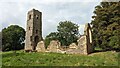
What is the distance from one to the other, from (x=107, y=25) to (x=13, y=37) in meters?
37.0

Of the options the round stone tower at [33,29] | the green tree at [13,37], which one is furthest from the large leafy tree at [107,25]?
the green tree at [13,37]

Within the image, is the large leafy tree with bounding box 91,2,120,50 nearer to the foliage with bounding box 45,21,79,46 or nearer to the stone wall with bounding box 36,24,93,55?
the stone wall with bounding box 36,24,93,55

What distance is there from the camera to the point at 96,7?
124ft

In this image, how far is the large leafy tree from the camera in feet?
104

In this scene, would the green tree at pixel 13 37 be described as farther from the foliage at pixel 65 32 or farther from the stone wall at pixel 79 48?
the stone wall at pixel 79 48

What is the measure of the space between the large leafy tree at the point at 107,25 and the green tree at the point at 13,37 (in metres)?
30.2

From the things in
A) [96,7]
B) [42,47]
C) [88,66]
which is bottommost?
[88,66]

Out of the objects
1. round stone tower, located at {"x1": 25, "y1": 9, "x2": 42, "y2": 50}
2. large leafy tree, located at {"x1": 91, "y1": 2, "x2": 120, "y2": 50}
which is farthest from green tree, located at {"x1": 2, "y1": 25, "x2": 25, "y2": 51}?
large leafy tree, located at {"x1": 91, "y1": 2, "x2": 120, "y2": 50}

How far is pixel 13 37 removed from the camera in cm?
6700

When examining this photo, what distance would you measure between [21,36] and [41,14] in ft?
85.1

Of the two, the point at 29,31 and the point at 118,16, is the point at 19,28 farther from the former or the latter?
the point at 118,16

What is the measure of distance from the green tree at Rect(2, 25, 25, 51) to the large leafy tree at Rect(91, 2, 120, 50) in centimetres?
3019

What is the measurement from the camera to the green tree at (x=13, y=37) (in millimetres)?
61906

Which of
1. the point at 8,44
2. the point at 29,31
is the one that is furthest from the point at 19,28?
the point at 29,31
